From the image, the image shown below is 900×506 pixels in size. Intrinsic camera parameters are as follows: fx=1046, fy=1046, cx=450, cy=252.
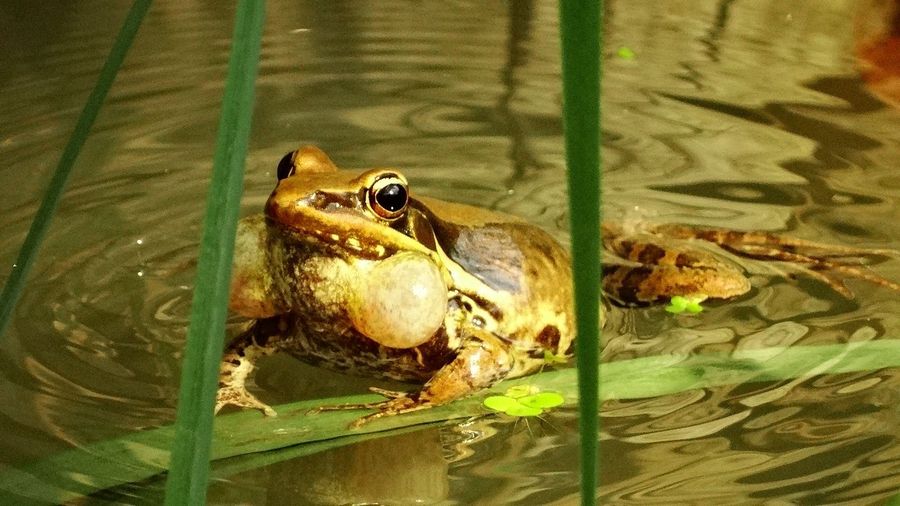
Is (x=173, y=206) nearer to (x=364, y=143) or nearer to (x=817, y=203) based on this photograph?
(x=364, y=143)

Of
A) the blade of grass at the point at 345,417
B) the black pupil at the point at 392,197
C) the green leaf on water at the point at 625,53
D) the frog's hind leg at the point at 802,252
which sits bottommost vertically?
the blade of grass at the point at 345,417

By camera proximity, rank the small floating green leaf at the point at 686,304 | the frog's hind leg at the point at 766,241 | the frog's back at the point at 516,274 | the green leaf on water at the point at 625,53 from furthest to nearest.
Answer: the green leaf on water at the point at 625,53, the frog's hind leg at the point at 766,241, the small floating green leaf at the point at 686,304, the frog's back at the point at 516,274

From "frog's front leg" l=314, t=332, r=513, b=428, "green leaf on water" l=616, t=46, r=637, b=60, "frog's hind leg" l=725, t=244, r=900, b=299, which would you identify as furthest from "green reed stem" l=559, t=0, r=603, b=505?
"green leaf on water" l=616, t=46, r=637, b=60

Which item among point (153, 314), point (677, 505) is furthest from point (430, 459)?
point (153, 314)

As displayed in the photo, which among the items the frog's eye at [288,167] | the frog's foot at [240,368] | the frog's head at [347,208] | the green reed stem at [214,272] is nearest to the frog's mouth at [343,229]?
the frog's head at [347,208]

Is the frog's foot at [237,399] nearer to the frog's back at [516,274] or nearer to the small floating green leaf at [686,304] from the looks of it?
the frog's back at [516,274]

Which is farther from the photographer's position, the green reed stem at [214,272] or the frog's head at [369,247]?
the frog's head at [369,247]
